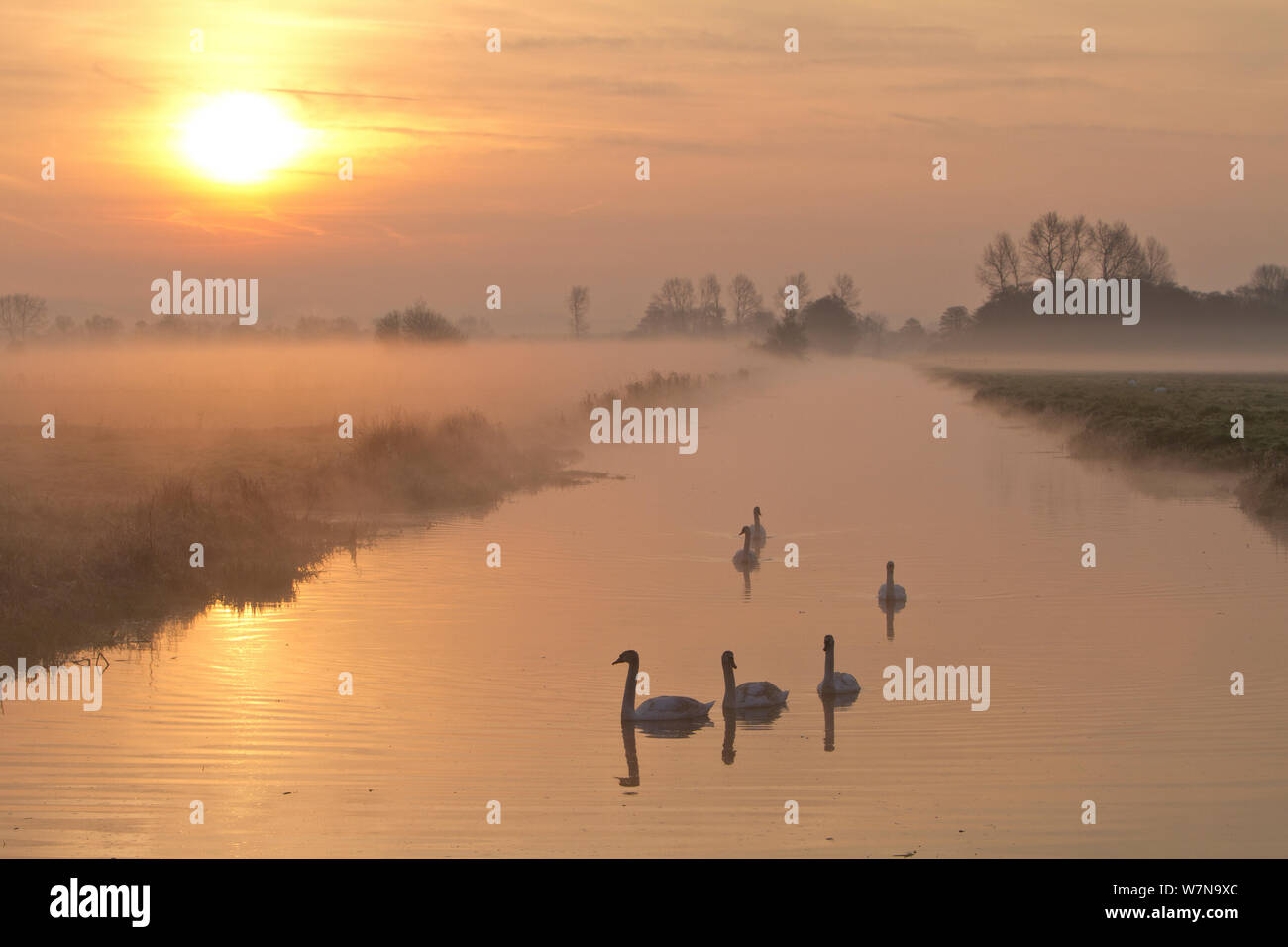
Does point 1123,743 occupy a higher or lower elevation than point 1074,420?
lower

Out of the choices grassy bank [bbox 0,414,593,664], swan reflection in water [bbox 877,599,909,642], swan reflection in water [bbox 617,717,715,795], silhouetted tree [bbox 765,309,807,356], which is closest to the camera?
swan reflection in water [bbox 617,717,715,795]

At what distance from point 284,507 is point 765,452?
18.1m

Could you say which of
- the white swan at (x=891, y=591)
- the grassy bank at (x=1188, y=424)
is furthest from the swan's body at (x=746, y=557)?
the grassy bank at (x=1188, y=424)

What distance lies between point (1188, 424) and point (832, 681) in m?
28.5

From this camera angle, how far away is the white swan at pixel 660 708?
1191 centimetres

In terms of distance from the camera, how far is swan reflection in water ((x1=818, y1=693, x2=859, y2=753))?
11264 millimetres

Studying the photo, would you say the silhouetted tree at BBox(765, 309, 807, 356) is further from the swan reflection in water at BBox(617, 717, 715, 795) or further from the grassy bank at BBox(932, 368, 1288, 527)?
the swan reflection in water at BBox(617, 717, 715, 795)

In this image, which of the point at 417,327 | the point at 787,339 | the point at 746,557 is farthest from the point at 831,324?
the point at 746,557

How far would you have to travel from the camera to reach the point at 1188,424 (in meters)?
37.5

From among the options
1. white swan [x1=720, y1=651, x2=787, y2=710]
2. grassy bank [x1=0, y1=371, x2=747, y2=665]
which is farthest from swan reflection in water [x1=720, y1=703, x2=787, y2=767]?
grassy bank [x1=0, y1=371, x2=747, y2=665]

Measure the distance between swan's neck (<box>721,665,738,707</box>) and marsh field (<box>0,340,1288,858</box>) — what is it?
21 centimetres

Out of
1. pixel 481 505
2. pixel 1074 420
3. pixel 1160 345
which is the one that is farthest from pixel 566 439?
pixel 1160 345

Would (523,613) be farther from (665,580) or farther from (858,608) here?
(858,608)

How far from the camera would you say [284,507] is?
23.1m
